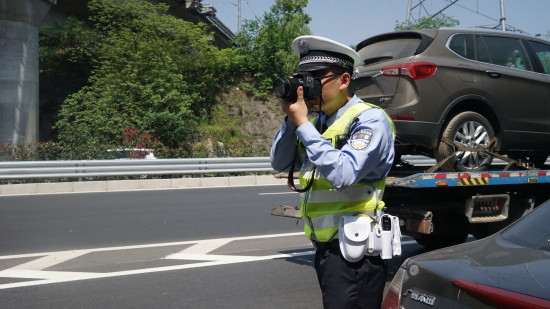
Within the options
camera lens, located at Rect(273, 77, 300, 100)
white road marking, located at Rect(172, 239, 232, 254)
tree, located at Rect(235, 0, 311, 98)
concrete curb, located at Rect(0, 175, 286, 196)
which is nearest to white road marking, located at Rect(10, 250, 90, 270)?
white road marking, located at Rect(172, 239, 232, 254)

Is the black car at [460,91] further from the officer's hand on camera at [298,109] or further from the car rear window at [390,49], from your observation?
the officer's hand on camera at [298,109]

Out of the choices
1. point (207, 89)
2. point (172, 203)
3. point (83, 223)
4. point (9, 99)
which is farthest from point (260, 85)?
point (83, 223)

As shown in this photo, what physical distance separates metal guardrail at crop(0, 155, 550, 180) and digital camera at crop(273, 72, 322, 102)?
1221cm

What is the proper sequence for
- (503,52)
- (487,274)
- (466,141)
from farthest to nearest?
(503,52) < (466,141) < (487,274)

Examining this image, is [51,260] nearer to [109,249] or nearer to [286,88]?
[109,249]

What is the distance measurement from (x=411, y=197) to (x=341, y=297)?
314 cm

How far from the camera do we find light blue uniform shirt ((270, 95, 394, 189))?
8.79ft

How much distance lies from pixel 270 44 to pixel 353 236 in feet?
109

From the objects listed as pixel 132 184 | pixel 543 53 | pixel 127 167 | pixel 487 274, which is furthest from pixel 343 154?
pixel 127 167

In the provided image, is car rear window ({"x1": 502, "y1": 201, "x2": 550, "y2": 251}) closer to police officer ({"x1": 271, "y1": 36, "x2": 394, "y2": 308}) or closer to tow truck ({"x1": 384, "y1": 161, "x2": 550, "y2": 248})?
police officer ({"x1": 271, "y1": 36, "x2": 394, "y2": 308})

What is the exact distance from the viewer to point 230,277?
6.52 meters

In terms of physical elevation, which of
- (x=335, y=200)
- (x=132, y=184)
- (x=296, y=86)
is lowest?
(x=132, y=184)

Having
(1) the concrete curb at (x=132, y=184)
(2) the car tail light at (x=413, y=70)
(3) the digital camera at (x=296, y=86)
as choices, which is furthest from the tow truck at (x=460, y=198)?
(1) the concrete curb at (x=132, y=184)

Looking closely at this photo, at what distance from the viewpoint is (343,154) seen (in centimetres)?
272
